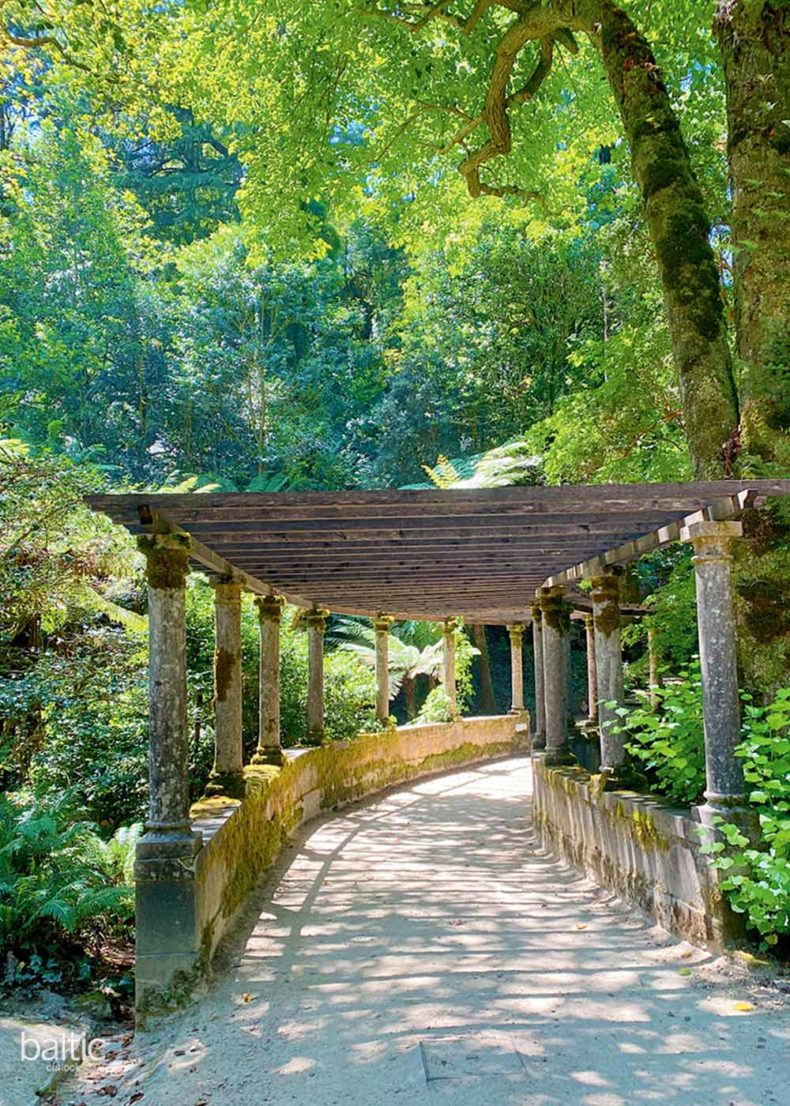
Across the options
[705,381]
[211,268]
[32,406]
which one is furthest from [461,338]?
[705,381]

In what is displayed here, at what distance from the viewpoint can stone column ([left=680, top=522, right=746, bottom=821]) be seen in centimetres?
508

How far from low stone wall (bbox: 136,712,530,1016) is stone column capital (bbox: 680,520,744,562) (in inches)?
142

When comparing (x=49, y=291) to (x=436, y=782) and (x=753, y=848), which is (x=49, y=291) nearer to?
(x=436, y=782)

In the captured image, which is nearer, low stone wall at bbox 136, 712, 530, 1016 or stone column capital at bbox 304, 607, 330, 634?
low stone wall at bbox 136, 712, 530, 1016

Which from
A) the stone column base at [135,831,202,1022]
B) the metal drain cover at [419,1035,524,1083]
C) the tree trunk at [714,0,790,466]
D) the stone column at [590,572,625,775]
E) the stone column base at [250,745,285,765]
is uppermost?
the tree trunk at [714,0,790,466]

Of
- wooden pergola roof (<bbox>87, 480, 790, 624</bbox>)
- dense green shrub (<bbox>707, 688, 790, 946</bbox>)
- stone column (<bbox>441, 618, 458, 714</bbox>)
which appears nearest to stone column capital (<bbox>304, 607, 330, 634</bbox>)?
wooden pergola roof (<bbox>87, 480, 790, 624</bbox>)

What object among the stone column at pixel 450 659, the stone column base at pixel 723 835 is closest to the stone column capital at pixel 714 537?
the stone column base at pixel 723 835

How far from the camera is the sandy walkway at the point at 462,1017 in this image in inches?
137

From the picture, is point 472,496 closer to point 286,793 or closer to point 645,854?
point 645,854

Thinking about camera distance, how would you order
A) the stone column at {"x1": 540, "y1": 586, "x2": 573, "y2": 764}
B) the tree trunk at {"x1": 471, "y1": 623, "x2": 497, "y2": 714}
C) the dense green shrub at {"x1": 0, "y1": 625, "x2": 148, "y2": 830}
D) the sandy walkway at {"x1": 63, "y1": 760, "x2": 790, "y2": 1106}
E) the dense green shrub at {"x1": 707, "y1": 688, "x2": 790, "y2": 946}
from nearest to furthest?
the sandy walkway at {"x1": 63, "y1": 760, "x2": 790, "y2": 1106}
the dense green shrub at {"x1": 707, "y1": 688, "x2": 790, "y2": 946}
the dense green shrub at {"x1": 0, "y1": 625, "x2": 148, "y2": 830}
the stone column at {"x1": 540, "y1": 586, "x2": 573, "y2": 764}
the tree trunk at {"x1": 471, "y1": 623, "x2": 497, "y2": 714}

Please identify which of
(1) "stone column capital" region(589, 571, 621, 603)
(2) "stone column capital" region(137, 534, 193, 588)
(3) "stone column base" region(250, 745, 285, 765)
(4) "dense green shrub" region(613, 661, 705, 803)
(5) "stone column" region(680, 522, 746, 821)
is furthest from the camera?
(3) "stone column base" region(250, 745, 285, 765)

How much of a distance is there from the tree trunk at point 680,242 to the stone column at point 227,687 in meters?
4.16

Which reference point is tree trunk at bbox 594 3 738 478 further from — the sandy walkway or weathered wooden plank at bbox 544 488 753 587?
the sandy walkway

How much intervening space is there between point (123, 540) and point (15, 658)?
1621mm
